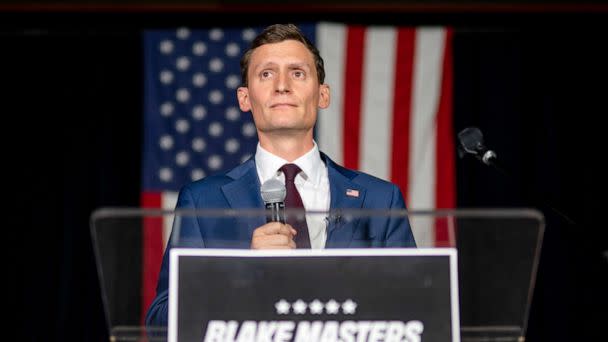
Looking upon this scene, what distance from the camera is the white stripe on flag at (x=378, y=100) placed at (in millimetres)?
3992

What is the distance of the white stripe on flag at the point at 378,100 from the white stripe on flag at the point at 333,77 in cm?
10

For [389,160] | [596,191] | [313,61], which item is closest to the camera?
[313,61]

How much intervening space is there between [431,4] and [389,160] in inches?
28.9

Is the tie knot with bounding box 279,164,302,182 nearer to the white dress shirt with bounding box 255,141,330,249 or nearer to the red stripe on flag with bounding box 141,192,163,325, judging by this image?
the white dress shirt with bounding box 255,141,330,249

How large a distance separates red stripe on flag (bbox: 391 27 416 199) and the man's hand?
280cm

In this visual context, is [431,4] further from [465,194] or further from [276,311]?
[276,311]

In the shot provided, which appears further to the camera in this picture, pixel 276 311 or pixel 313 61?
pixel 313 61

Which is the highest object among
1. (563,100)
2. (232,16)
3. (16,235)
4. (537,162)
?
(232,16)

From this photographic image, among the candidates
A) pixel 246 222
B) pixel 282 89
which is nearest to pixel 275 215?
pixel 246 222

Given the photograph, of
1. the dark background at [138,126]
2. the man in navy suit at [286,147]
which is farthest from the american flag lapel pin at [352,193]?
the dark background at [138,126]

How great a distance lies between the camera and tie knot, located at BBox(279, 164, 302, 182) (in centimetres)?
159

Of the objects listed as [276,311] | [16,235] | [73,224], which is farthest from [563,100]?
[276,311]

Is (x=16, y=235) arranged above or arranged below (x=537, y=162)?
below

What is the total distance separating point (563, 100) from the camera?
13.9ft
